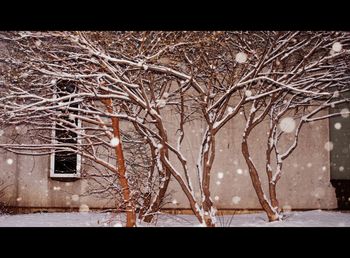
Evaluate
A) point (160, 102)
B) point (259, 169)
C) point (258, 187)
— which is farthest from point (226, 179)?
point (160, 102)

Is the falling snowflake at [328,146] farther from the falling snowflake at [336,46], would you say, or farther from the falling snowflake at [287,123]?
the falling snowflake at [336,46]

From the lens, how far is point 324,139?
10.5 metres

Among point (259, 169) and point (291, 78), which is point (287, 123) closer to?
point (259, 169)

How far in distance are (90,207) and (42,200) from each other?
119cm

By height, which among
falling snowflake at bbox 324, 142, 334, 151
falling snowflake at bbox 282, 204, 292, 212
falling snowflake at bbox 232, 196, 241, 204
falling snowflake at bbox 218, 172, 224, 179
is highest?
falling snowflake at bbox 324, 142, 334, 151

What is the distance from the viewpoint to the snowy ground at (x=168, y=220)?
324 inches

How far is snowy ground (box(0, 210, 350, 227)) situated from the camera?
8.22 metres

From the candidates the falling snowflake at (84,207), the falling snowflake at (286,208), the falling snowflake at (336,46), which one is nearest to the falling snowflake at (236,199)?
the falling snowflake at (286,208)

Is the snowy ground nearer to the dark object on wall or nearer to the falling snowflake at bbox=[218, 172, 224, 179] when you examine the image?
the dark object on wall

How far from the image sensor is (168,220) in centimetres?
908

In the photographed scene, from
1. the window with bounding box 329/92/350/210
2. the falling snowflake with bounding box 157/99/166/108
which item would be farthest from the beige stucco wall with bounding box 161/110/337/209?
the falling snowflake with bounding box 157/99/166/108

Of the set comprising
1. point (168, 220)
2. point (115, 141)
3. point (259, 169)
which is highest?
point (115, 141)
